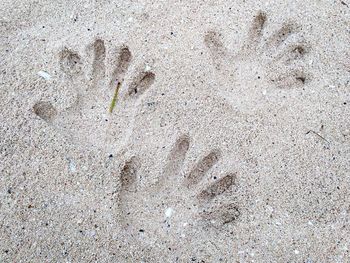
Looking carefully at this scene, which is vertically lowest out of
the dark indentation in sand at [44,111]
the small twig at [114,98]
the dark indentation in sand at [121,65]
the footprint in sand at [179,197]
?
the footprint in sand at [179,197]

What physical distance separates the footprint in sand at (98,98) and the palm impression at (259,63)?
0.21 metres

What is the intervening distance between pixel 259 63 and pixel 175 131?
0.32 meters

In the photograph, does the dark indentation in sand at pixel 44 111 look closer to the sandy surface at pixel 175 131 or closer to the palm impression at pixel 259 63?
the sandy surface at pixel 175 131

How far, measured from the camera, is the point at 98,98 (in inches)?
59.7

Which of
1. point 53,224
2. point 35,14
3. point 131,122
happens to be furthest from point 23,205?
point 35,14

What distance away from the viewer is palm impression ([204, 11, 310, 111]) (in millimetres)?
1528

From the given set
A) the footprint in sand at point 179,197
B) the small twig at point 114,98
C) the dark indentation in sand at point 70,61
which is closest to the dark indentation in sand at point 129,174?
the footprint in sand at point 179,197

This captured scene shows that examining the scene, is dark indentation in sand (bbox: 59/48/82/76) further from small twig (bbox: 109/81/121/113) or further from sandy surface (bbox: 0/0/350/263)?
small twig (bbox: 109/81/121/113)

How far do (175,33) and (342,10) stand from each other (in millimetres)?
503

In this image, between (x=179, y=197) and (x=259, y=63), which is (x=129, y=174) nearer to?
(x=179, y=197)

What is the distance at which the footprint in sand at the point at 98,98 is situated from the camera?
1.48 m

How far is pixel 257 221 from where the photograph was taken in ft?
4.54

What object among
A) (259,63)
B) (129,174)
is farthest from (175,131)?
(259,63)

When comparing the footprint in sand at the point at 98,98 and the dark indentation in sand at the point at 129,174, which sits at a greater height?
the footprint in sand at the point at 98,98
